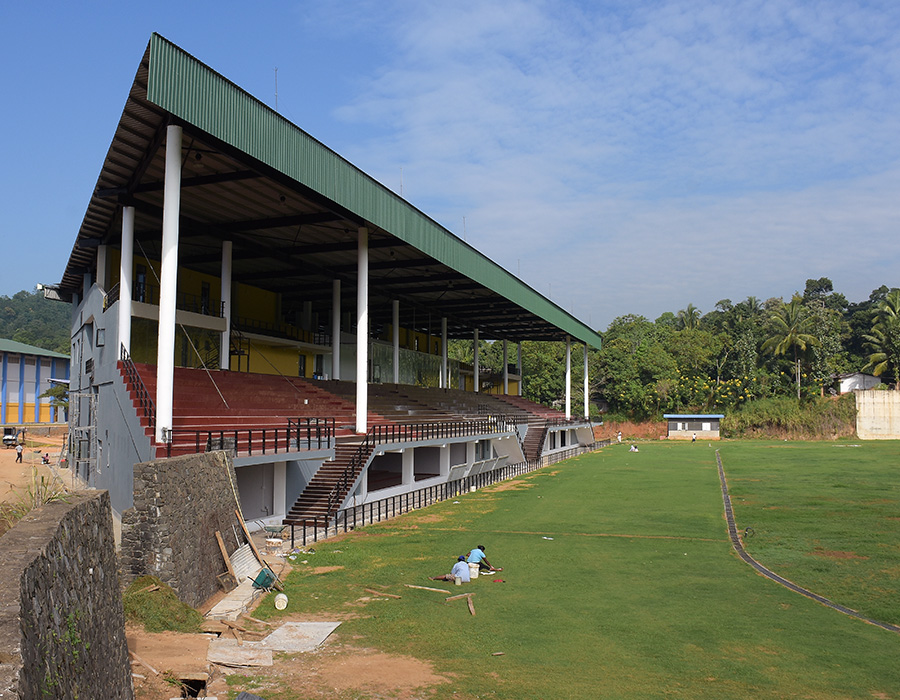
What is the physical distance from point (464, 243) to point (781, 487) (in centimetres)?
1811

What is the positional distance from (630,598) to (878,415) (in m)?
71.4

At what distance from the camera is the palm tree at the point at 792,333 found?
79000 millimetres

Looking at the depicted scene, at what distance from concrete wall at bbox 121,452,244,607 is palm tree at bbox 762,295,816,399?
78550 mm

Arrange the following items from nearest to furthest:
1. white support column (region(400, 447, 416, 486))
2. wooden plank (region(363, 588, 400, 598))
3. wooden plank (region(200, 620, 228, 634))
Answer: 1. wooden plank (region(200, 620, 228, 634))
2. wooden plank (region(363, 588, 400, 598))
3. white support column (region(400, 447, 416, 486))

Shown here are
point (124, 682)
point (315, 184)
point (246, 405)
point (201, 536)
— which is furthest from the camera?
point (246, 405)

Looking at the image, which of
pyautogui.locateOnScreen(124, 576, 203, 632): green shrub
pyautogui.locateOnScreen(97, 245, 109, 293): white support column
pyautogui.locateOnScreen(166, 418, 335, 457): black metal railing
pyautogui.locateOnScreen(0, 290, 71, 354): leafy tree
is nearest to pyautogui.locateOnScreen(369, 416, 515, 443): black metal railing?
pyautogui.locateOnScreen(166, 418, 335, 457): black metal railing

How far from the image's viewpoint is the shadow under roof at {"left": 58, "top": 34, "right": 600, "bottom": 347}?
1728cm

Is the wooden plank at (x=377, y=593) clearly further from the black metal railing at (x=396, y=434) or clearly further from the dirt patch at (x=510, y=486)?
the dirt patch at (x=510, y=486)

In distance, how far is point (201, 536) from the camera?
13.1 m

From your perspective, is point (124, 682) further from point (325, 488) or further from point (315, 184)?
point (315, 184)

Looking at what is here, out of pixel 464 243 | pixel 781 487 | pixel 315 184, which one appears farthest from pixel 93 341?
pixel 781 487

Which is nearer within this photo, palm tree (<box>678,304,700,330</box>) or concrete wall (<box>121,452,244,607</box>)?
concrete wall (<box>121,452,244,607</box>)

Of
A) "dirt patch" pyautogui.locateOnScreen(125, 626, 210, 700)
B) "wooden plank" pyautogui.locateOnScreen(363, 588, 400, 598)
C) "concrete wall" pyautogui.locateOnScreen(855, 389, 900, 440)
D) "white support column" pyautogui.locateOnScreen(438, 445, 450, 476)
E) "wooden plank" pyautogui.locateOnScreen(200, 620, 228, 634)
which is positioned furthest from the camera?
"concrete wall" pyautogui.locateOnScreen(855, 389, 900, 440)

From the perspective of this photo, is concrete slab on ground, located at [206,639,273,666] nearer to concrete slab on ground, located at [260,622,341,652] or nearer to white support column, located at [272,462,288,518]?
concrete slab on ground, located at [260,622,341,652]
